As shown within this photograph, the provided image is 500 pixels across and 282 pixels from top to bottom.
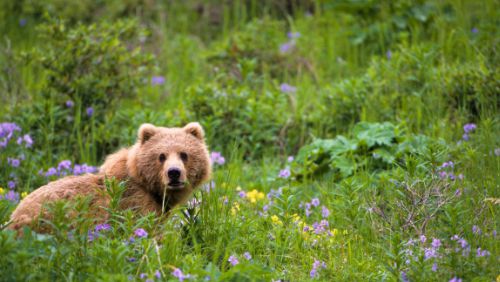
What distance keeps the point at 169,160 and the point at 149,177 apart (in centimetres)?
21

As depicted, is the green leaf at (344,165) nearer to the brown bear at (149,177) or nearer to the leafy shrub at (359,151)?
the leafy shrub at (359,151)

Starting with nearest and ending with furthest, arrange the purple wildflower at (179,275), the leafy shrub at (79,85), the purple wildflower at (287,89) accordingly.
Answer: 1. the purple wildflower at (179,275)
2. the leafy shrub at (79,85)
3. the purple wildflower at (287,89)

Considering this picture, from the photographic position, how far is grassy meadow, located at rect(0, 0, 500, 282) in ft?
13.7

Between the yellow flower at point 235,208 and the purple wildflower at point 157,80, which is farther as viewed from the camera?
the purple wildflower at point 157,80

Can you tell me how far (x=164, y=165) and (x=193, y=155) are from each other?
341 millimetres

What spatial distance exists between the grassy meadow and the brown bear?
0.65 feet

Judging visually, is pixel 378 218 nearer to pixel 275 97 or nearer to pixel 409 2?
pixel 275 97

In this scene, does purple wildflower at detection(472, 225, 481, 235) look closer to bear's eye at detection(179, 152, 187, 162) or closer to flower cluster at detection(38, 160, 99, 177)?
bear's eye at detection(179, 152, 187, 162)

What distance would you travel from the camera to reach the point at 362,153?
6.64 meters

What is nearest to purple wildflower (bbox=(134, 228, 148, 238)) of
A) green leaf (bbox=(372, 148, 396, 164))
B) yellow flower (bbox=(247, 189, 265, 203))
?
yellow flower (bbox=(247, 189, 265, 203))

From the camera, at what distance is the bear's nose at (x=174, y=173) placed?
508 centimetres

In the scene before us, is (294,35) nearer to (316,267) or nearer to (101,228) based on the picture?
(316,267)

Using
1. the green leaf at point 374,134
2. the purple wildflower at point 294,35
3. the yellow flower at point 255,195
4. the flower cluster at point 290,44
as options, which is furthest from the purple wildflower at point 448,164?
the purple wildflower at point 294,35

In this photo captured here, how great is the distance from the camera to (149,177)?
5215 mm
